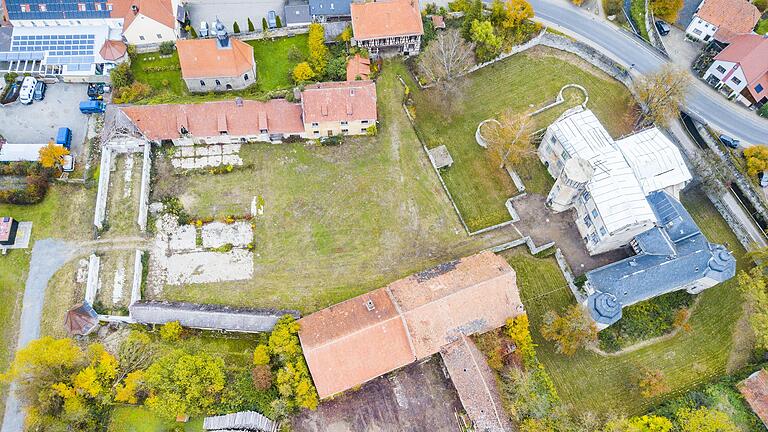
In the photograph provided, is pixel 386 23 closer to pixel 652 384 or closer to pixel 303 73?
pixel 303 73

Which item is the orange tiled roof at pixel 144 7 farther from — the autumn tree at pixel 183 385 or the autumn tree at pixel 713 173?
the autumn tree at pixel 713 173

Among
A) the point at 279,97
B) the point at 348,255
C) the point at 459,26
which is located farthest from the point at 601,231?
the point at 279,97

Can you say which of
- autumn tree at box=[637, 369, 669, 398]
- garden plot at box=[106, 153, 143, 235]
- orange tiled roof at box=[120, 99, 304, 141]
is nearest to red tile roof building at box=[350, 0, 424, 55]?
orange tiled roof at box=[120, 99, 304, 141]

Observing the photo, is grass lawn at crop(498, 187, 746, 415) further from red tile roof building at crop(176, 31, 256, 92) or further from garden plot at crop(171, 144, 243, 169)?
red tile roof building at crop(176, 31, 256, 92)

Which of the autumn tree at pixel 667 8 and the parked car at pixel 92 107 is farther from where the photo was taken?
the autumn tree at pixel 667 8

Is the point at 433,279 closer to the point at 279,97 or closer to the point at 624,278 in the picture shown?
the point at 624,278

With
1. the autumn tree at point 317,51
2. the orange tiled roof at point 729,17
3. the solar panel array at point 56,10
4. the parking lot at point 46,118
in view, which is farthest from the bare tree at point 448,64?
the parking lot at point 46,118
